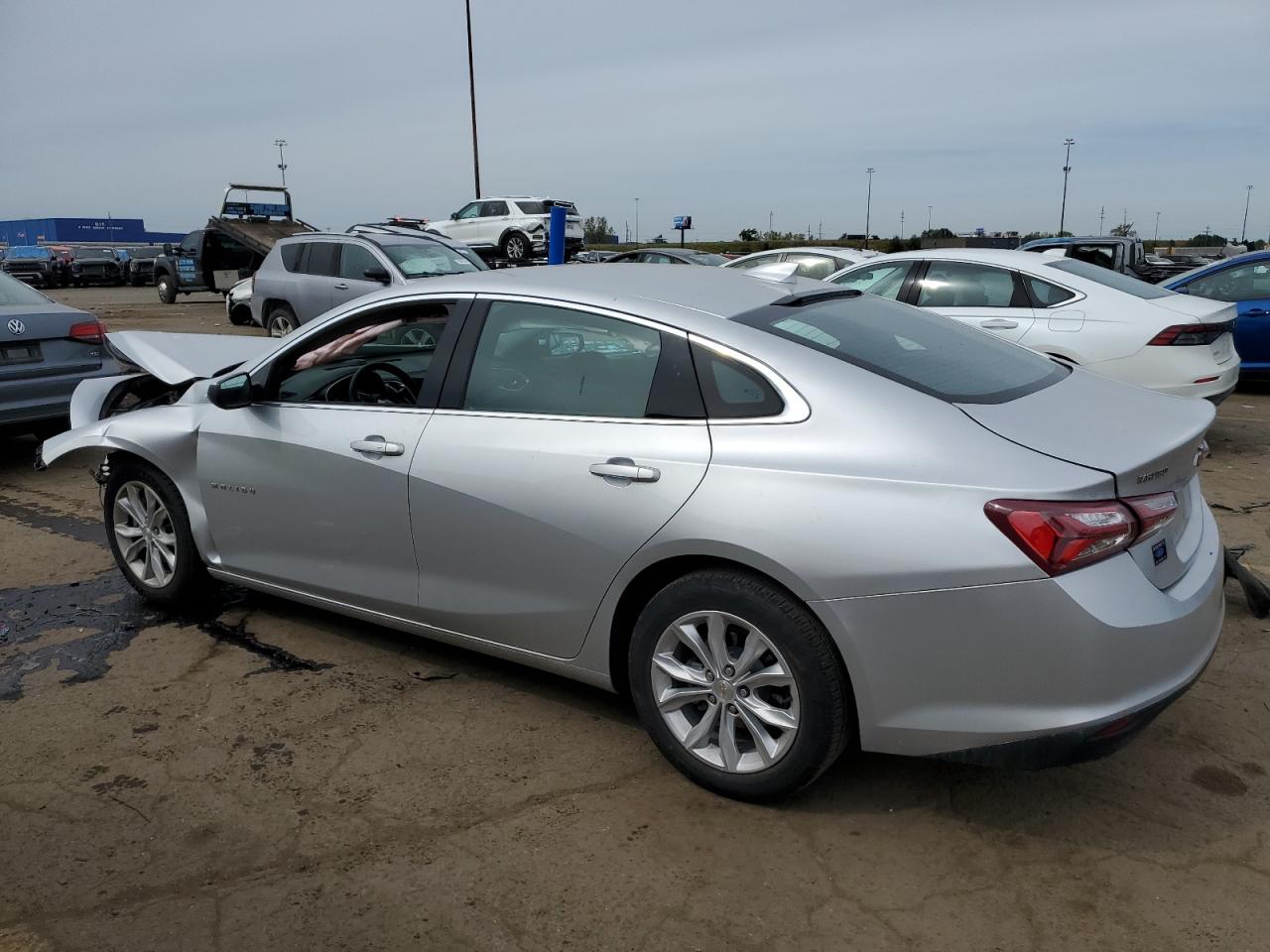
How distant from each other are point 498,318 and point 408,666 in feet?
4.92

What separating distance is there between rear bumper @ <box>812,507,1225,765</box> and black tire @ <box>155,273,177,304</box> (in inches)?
1080

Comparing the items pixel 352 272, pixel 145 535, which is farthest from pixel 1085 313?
pixel 352 272

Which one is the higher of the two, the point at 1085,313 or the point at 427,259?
the point at 427,259

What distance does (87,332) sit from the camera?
7.92 m

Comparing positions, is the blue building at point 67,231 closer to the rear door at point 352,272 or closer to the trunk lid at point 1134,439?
the rear door at point 352,272

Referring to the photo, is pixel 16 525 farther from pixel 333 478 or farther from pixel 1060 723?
pixel 1060 723

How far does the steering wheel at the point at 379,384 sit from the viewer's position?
3943 millimetres

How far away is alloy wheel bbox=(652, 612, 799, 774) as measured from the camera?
2922 mm


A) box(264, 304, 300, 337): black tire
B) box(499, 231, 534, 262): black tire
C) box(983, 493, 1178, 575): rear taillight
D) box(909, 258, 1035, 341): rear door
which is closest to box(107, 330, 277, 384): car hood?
box(983, 493, 1178, 575): rear taillight

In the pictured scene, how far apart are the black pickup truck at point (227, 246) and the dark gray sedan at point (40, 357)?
1602cm

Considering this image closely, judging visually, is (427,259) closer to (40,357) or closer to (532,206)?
(40,357)

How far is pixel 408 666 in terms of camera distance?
4.15m

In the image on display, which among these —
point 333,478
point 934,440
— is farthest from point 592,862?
point 333,478

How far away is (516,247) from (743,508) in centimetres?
2299
